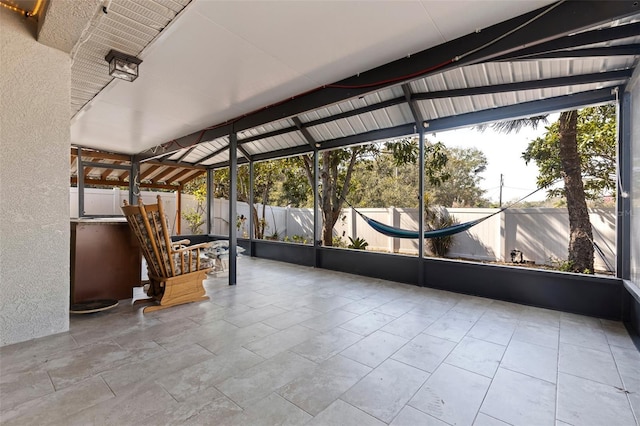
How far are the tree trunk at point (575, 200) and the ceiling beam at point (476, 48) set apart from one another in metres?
2.65

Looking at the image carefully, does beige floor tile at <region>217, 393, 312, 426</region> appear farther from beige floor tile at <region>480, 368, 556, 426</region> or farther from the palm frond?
the palm frond

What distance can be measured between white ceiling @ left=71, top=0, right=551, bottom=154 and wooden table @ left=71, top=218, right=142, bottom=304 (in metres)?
1.66

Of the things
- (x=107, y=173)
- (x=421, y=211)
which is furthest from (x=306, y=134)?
(x=107, y=173)

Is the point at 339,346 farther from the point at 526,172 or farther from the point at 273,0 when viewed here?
the point at 526,172

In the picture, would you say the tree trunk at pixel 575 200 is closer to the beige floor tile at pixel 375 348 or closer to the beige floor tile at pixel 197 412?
the beige floor tile at pixel 375 348

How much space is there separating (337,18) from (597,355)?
3.12 metres

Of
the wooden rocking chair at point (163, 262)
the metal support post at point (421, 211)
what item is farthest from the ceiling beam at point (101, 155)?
the metal support post at point (421, 211)

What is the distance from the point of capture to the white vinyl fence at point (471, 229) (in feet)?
16.6

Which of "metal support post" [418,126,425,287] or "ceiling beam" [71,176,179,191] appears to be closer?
"metal support post" [418,126,425,287]

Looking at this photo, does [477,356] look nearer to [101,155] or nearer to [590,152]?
[590,152]

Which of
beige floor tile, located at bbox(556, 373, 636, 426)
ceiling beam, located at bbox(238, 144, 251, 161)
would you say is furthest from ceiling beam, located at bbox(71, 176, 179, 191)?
beige floor tile, located at bbox(556, 373, 636, 426)

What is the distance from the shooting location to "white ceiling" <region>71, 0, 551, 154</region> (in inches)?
76.7

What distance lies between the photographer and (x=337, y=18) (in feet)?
6.68

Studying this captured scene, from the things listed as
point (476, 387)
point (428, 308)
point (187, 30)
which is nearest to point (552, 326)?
point (428, 308)
